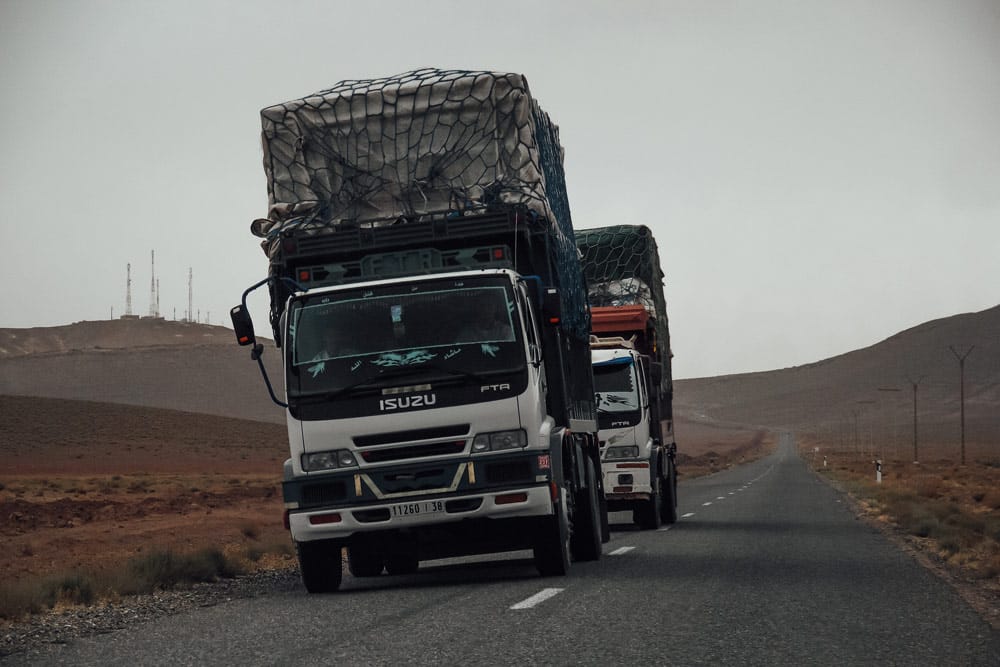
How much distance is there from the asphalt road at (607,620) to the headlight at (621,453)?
5.74 m

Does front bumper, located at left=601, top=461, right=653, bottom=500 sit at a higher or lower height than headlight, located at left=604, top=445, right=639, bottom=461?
lower

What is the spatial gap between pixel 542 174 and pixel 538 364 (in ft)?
7.74

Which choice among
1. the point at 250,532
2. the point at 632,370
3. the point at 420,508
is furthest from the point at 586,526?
the point at 250,532

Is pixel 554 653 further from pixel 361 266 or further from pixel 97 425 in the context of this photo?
pixel 97 425

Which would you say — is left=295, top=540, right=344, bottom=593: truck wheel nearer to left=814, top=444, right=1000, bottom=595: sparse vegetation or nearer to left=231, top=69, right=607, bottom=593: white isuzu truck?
left=231, top=69, right=607, bottom=593: white isuzu truck

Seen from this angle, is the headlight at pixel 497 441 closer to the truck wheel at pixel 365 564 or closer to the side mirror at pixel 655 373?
the truck wheel at pixel 365 564

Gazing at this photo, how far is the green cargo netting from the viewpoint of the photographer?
24.3 m

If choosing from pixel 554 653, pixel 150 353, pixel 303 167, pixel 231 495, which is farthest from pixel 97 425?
pixel 554 653

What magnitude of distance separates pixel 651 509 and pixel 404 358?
34.3 ft

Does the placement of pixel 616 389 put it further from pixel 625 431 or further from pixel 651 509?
pixel 651 509

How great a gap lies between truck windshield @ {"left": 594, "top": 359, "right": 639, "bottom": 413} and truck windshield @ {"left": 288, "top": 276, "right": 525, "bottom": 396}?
9.12m

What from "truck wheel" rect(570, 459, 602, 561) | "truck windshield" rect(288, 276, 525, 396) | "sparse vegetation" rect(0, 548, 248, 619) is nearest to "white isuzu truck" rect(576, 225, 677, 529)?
"truck wheel" rect(570, 459, 602, 561)

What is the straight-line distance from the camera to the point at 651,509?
71.9 ft

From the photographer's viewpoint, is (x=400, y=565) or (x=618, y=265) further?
(x=618, y=265)
